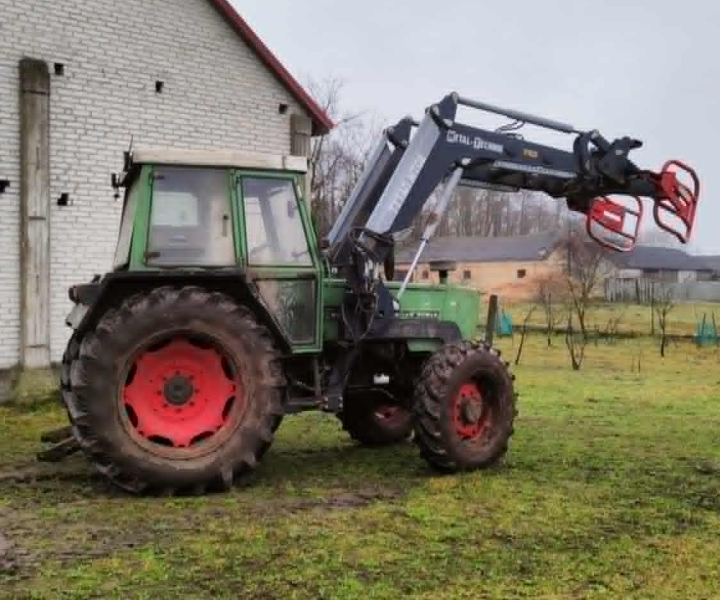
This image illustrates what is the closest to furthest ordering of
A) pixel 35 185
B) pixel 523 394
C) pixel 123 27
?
pixel 35 185
pixel 123 27
pixel 523 394

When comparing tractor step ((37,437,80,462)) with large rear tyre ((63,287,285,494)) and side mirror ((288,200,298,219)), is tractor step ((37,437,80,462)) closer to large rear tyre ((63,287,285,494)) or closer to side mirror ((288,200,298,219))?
large rear tyre ((63,287,285,494))

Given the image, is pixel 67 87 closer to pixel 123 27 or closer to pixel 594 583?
pixel 123 27

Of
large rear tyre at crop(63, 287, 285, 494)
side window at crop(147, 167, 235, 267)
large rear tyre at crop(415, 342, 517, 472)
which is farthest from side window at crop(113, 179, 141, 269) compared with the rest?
large rear tyre at crop(415, 342, 517, 472)

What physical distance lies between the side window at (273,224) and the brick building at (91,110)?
5.28 meters

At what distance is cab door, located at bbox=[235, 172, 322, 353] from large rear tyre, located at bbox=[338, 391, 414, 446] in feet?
5.97

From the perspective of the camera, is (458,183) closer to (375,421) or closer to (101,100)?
(375,421)

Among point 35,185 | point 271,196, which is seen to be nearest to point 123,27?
point 35,185

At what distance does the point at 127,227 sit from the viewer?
A: 6.74 m

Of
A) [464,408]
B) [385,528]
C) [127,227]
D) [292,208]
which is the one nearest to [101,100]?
[127,227]

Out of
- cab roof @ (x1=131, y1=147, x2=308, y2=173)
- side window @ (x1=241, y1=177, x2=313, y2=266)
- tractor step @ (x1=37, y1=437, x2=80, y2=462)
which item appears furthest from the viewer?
tractor step @ (x1=37, y1=437, x2=80, y2=462)

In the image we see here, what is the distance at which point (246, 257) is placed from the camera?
6.45m

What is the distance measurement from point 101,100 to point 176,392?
21.3 ft

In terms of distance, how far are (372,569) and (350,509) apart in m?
1.28

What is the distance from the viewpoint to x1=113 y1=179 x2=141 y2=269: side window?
6508mm
